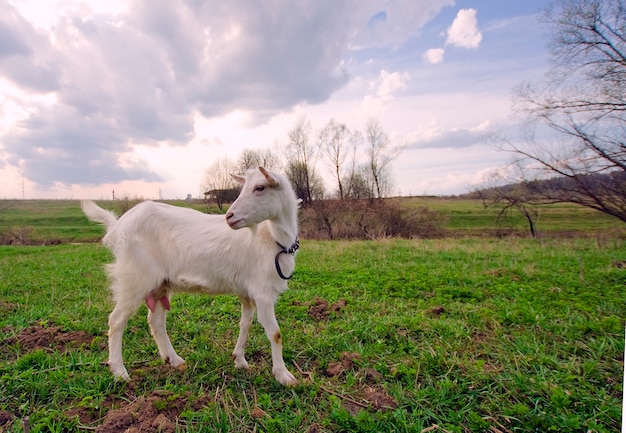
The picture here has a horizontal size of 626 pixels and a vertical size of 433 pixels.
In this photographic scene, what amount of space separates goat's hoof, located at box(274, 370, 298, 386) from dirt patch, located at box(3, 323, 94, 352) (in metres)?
2.61

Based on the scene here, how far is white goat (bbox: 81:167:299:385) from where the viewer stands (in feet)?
10.8

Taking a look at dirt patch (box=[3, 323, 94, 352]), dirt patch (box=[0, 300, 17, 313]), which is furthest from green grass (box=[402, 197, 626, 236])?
dirt patch (box=[0, 300, 17, 313])

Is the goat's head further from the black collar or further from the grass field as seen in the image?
the grass field

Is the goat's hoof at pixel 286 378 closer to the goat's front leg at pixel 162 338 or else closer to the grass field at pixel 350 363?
the grass field at pixel 350 363

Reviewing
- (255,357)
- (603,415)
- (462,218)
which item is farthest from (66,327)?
(462,218)

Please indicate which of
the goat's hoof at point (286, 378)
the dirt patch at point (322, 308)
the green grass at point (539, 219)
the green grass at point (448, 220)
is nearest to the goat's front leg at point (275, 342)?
the goat's hoof at point (286, 378)

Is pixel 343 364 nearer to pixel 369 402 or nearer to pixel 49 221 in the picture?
pixel 369 402

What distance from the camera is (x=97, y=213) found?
380cm

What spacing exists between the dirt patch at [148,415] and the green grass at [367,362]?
26 millimetres

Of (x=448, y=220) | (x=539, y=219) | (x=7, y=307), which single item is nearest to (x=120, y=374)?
(x=7, y=307)

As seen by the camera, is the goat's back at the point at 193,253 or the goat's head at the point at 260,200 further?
the goat's back at the point at 193,253

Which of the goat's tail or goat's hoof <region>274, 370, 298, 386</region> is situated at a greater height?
the goat's tail

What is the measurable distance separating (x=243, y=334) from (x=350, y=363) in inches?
47.9

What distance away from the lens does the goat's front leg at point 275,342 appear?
3.15m
